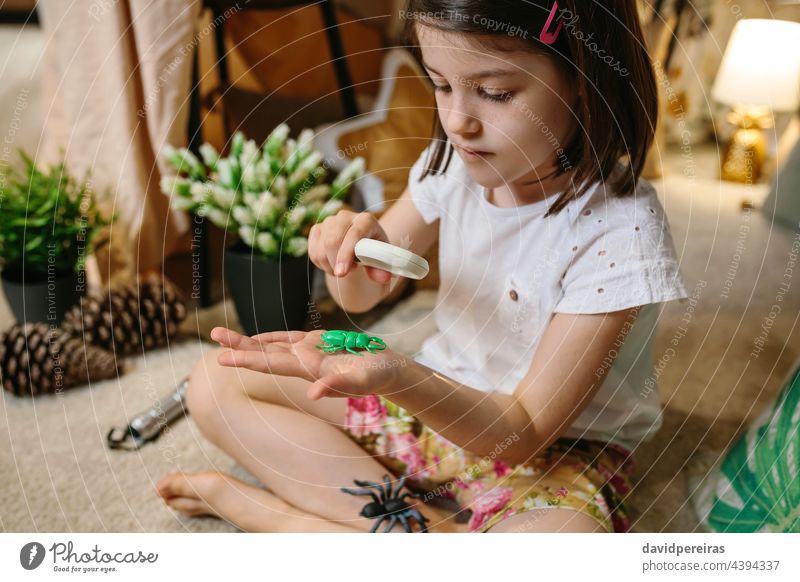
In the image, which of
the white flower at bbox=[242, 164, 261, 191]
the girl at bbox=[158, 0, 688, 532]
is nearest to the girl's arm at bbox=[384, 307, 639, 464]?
the girl at bbox=[158, 0, 688, 532]

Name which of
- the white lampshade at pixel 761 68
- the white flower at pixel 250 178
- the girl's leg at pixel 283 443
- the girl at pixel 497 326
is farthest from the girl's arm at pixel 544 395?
the white lampshade at pixel 761 68

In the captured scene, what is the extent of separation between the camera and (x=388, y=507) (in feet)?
1.75

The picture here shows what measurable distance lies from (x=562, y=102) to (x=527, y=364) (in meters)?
0.21

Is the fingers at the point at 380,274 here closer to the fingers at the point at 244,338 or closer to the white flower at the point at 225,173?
the fingers at the point at 244,338

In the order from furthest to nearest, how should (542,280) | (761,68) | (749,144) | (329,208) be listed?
(749,144) → (761,68) → (329,208) → (542,280)

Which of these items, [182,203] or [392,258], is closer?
[392,258]

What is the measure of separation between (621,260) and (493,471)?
20cm

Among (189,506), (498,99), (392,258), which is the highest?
(498,99)

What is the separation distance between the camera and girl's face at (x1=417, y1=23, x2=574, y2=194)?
1.34 ft

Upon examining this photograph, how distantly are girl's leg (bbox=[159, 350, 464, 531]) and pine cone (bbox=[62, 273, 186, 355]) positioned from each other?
0.59 feet

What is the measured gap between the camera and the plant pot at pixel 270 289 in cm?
72

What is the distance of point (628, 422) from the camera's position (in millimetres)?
551

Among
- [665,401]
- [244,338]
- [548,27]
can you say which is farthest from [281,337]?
[665,401]

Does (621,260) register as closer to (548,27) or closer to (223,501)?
(548,27)
